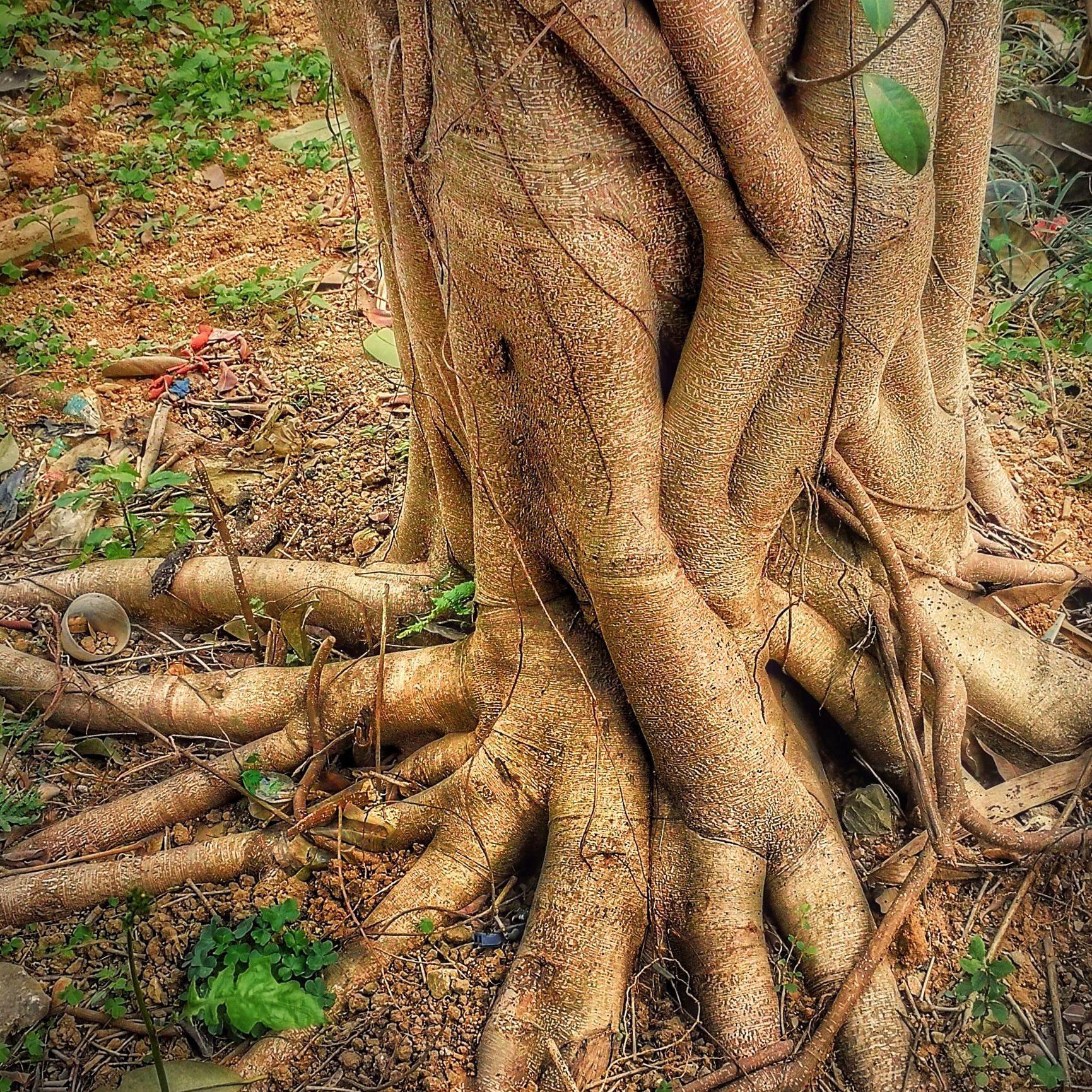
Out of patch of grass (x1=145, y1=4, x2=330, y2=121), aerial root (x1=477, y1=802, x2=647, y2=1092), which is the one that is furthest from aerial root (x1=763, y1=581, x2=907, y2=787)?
patch of grass (x1=145, y1=4, x2=330, y2=121)

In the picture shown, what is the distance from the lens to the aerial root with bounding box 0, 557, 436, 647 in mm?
3209

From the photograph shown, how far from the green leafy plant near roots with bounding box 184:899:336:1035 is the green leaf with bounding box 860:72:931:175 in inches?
79.6

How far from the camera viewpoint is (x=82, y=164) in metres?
5.51

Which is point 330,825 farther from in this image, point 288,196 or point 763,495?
point 288,196

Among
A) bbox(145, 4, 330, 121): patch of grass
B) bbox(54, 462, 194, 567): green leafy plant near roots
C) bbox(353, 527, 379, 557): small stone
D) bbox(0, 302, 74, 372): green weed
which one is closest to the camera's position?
bbox(353, 527, 379, 557): small stone

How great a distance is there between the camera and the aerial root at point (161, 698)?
309 centimetres

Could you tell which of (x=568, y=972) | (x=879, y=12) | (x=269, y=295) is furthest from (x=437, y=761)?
(x=269, y=295)

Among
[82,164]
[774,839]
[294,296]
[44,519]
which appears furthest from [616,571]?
[82,164]

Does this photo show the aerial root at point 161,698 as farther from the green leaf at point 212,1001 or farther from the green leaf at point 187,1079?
the green leaf at point 187,1079

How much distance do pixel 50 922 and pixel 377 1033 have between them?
922 millimetres

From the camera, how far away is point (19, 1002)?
2.49 meters

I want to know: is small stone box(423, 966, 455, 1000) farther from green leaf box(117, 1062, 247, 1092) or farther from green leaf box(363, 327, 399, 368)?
green leaf box(363, 327, 399, 368)

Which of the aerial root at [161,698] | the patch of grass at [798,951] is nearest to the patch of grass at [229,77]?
the aerial root at [161,698]

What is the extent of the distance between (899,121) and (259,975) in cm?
213
